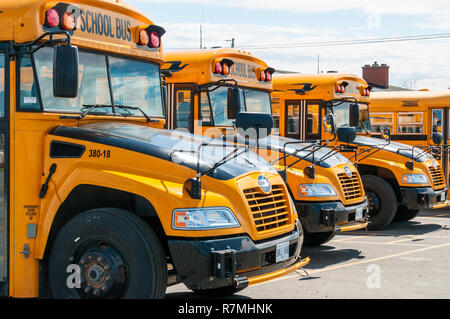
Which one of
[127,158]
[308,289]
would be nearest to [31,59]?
[127,158]

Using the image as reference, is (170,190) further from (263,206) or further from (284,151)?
(284,151)

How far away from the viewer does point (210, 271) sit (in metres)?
4.23

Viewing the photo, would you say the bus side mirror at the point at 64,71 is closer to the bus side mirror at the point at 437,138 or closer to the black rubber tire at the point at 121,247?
the black rubber tire at the point at 121,247

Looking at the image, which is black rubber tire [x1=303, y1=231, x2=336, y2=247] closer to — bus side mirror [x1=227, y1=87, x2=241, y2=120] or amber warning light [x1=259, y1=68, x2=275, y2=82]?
bus side mirror [x1=227, y1=87, x2=241, y2=120]

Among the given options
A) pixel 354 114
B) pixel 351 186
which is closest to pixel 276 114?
pixel 354 114

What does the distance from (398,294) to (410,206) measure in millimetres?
4559

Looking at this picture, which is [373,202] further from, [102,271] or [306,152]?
[102,271]

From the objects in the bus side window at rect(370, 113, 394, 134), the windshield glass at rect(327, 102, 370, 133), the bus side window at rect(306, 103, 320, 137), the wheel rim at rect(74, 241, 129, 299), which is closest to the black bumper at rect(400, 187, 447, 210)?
the windshield glass at rect(327, 102, 370, 133)

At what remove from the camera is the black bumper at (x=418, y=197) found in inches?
399

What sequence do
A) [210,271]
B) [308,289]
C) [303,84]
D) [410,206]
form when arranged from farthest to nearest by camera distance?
[303,84] < [410,206] < [308,289] < [210,271]

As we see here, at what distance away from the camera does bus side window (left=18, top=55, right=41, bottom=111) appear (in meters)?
4.76

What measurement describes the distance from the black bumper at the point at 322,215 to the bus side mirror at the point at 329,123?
2148mm

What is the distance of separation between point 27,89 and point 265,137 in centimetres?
370

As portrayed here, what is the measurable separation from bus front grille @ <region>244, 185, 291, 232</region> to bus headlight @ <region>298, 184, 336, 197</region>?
243 centimetres
